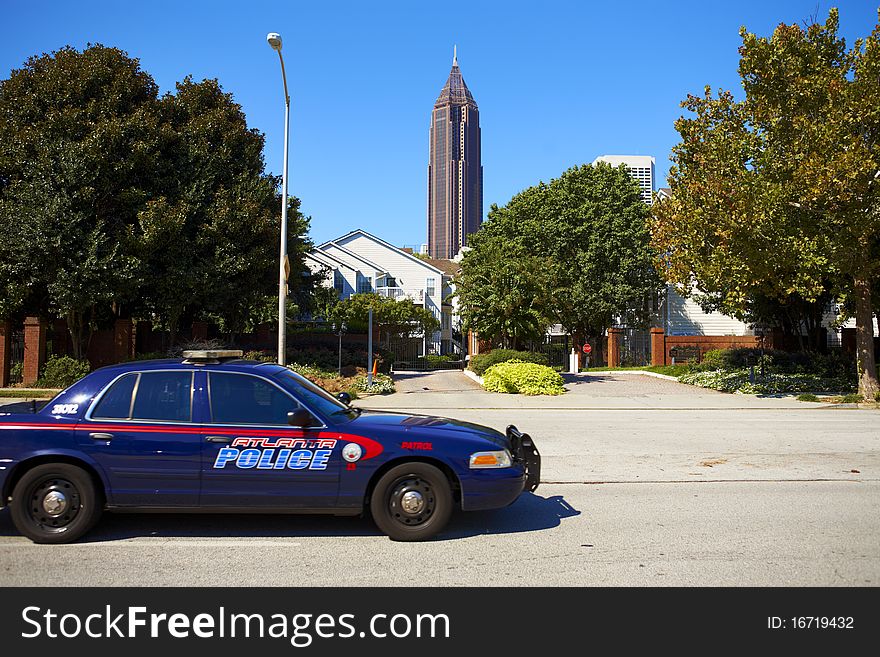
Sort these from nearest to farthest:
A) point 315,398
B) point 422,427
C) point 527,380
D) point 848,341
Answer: point 422,427
point 315,398
point 527,380
point 848,341

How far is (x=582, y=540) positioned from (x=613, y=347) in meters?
32.2

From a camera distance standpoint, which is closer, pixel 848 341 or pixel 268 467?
pixel 268 467

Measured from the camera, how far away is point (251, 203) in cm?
2414

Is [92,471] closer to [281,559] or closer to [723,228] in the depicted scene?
[281,559]

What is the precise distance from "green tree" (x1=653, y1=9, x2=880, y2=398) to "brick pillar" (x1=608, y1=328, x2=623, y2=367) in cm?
1430

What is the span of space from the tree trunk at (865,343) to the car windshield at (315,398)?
19.5 metres

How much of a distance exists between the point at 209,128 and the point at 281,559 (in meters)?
22.2

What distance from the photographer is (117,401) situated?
19.5 ft

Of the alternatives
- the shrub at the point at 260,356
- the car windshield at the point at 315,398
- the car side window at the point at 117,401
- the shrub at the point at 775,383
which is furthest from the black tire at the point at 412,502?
the shrub at the point at 775,383

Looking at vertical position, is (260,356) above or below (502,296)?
below

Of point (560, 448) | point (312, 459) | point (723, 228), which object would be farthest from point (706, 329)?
point (312, 459)

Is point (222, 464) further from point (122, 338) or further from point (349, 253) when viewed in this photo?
point (349, 253)

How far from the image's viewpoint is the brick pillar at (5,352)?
22.0 metres

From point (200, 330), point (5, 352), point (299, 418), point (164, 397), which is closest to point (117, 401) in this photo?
point (164, 397)
